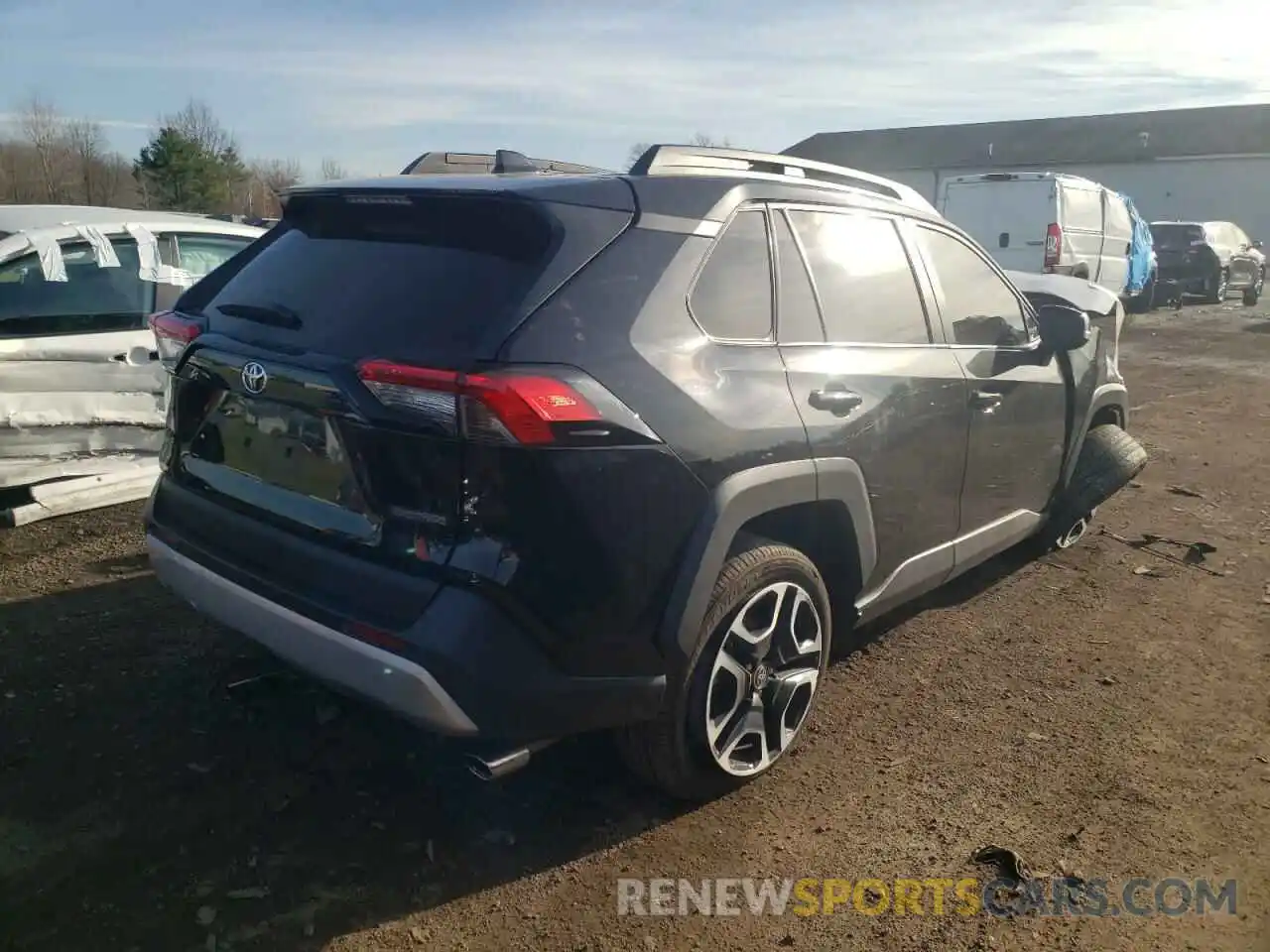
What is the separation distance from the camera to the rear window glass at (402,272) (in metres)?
2.56

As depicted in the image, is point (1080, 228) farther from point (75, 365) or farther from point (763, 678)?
point (763, 678)

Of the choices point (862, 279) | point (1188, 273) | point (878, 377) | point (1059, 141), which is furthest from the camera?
point (1059, 141)

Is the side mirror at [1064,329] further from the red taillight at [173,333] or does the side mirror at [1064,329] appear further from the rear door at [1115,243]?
the rear door at [1115,243]

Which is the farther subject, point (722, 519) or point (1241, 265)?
point (1241, 265)

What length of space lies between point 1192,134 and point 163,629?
51803mm

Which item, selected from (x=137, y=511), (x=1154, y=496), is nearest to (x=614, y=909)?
(x=137, y=511)

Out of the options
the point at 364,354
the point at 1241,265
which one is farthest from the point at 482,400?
the point at 1241,265

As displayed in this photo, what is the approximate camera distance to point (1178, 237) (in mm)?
21297

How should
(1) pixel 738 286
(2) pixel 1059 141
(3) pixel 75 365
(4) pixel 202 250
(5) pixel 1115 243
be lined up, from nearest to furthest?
(1) pixel 738 286, (3) pixel 75 365, (4) pixel 202 250, (5) pixel 1115 243, (2) pixel 1059 141

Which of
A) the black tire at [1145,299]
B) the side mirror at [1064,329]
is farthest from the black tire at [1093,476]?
the black tire at [1145,299]

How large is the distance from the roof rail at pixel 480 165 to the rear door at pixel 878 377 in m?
0.85

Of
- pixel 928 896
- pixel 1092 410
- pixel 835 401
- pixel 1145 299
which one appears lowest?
pixel 928 896

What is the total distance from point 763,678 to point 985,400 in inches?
63.4

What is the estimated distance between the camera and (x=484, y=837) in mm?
2949
